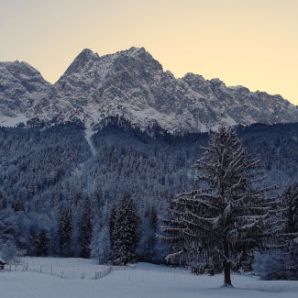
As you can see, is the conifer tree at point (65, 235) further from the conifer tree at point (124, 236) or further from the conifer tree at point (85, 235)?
the conifer tree at point (124, 236)

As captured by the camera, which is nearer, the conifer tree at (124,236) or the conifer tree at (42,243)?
the conifer tree at (124,236)

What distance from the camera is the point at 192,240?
39.8m

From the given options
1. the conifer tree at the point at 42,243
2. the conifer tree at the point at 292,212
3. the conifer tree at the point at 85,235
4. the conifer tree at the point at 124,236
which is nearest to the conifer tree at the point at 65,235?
the conifer tree at the point at 85,235

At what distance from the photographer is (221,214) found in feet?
127

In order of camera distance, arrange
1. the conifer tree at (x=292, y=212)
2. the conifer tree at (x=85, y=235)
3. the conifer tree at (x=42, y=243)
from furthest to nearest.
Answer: the conifer tree at (x=85, y=235) → the conifer tree at (x=42, y=243) → the conifer tree at (x=292, y=212)

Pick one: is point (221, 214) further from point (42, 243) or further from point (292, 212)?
point (42, 243)

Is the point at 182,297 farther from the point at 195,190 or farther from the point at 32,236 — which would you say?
the point at 32,236

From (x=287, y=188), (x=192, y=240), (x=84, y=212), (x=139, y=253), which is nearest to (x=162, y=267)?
(x=139, y=253)

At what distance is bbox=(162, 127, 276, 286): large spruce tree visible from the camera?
38.8m

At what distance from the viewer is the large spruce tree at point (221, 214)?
38.8 metres

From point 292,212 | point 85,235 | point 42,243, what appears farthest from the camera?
point 85,235

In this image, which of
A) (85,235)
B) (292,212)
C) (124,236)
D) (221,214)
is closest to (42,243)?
(85,235)

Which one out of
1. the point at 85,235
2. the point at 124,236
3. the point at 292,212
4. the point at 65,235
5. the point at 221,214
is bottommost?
the point at 221,214

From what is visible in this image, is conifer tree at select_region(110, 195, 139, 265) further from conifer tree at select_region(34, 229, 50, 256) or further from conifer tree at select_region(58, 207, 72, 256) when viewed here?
conifer tree at select_region(58, 207, 72, 256)
